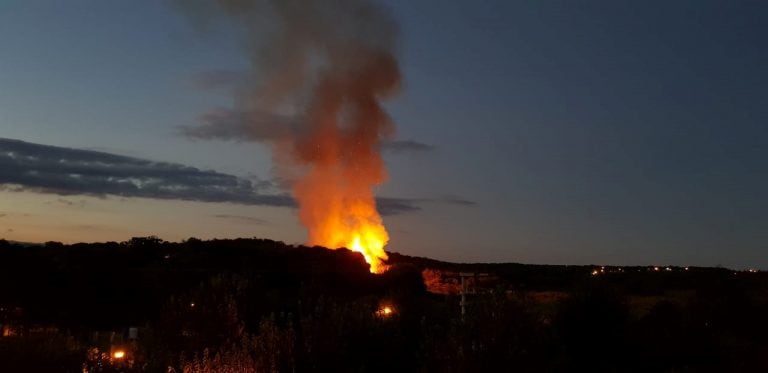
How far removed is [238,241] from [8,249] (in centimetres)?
3546

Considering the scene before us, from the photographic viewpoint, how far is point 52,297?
4344 cm

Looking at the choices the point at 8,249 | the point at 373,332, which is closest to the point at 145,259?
the point at 8,249

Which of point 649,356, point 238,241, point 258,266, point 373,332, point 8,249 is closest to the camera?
point 373,332

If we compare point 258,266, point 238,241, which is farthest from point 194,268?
point 238,241

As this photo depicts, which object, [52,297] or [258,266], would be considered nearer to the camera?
[52,297]

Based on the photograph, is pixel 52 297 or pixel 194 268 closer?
pixel 52 297

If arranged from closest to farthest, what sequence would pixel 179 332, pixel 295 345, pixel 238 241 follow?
pixel 295 345 → pixel 179 332 → pixel 238 241

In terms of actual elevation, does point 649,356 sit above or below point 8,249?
below

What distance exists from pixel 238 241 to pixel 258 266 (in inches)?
872

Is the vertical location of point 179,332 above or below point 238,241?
below

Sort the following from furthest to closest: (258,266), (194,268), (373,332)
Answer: (258,266) → (194,268) → (373,332)

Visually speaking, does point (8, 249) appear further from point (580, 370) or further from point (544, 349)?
point (544, 349)

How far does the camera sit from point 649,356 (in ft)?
82.5

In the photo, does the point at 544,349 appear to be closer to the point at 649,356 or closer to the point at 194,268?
the point at 649,356
